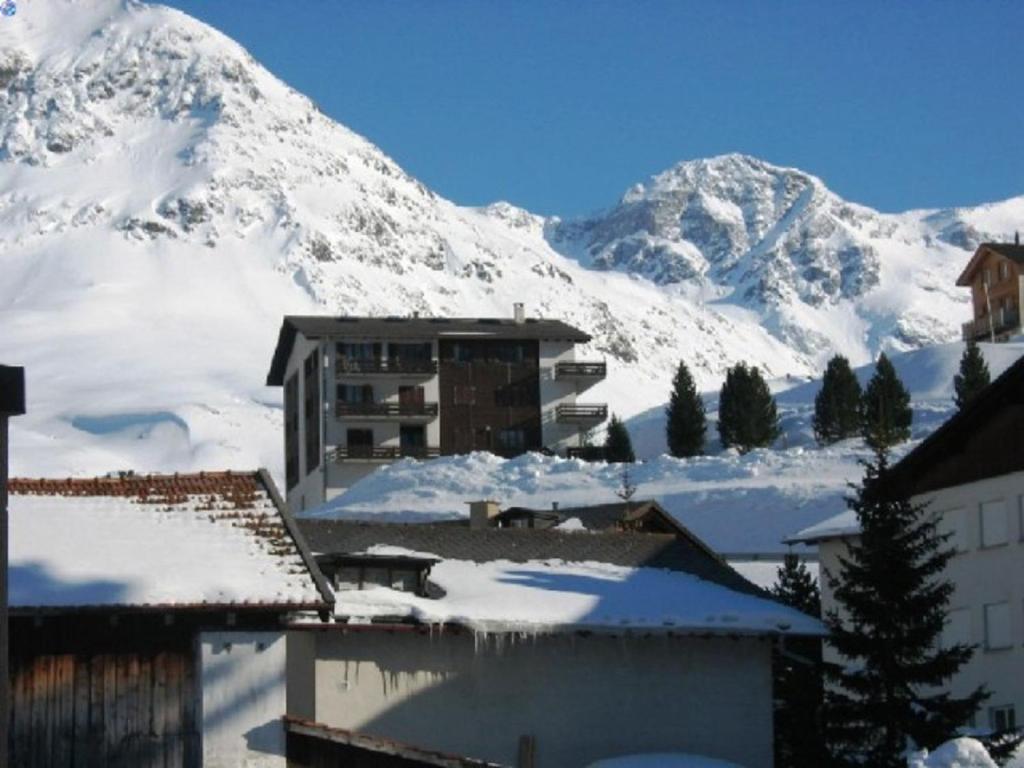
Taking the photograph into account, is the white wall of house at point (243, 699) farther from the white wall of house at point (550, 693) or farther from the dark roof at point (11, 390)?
the dark roof at point (11, 390)

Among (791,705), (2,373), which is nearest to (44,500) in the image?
(791,705)

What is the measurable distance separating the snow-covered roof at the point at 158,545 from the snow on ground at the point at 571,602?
1.99 meters

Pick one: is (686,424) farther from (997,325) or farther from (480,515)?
(480,515)

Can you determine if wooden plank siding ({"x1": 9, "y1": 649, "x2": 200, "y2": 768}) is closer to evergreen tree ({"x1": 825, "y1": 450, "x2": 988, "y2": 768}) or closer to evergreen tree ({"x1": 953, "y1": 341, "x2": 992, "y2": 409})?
evergreen tree ({"x1": 825, "y1": 450, "x2": 988, "y2": 768})

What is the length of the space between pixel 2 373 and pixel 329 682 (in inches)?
640

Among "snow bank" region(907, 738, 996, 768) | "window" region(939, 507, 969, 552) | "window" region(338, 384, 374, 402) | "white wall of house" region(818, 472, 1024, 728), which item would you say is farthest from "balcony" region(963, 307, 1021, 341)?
"snow bank" region(907, 738, 996, 768)

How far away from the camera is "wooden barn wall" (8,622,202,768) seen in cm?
2534

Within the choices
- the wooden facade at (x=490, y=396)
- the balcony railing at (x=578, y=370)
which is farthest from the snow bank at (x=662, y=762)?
the balcony railing at (x=578, y=370)

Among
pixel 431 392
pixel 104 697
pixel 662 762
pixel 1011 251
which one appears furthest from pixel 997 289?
pixel 104 697

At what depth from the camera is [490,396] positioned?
108 m

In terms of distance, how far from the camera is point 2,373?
13.5m

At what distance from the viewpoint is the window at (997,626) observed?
43.5 meters

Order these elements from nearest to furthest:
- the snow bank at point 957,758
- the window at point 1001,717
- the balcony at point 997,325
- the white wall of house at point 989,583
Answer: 1. the snow bank at point 957,758
2. the window at point 1001,717
3. the white wall of house at point 989,583
4. the balcony at point 997,325

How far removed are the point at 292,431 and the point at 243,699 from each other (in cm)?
9182
